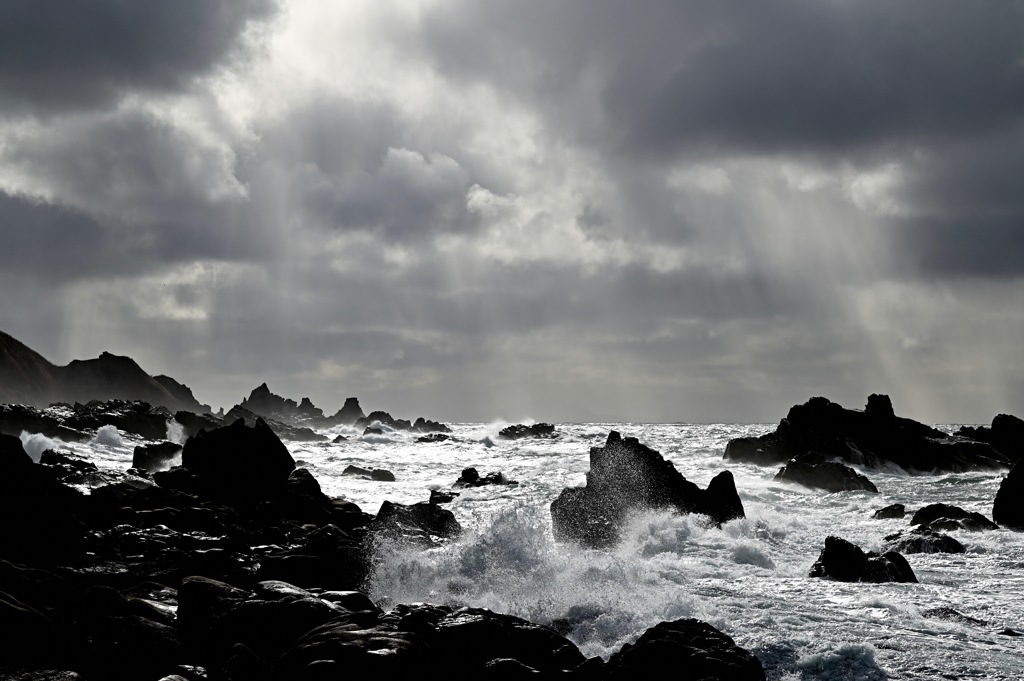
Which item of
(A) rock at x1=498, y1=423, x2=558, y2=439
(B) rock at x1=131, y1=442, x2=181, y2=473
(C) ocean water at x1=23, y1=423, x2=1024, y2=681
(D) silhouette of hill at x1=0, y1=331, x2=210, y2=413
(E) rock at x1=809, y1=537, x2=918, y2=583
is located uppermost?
(D) silhouette of hill at x1=0, y1=331, x2=210, y2=413

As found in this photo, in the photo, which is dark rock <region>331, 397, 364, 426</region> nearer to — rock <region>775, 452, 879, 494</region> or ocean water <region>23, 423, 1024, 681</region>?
rock <region>775, 452, 879, 494</region>

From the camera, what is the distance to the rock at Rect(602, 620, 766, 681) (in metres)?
9.05

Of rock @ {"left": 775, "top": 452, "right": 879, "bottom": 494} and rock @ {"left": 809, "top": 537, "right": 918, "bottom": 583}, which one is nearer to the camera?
rock @ {"left": 809, "top": 537, "right": 918, "bottom": 583}

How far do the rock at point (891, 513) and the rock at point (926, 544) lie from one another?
7152mm

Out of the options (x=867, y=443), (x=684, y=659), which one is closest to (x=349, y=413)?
(x=867, y=443)

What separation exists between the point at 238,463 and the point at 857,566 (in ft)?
57.4

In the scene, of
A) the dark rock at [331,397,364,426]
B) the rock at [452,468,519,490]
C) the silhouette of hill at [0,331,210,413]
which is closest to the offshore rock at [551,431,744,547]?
the rock at [452,468,519,490]

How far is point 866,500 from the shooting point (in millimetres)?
33812

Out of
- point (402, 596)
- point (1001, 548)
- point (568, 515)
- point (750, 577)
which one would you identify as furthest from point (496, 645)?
point (1001, 548)

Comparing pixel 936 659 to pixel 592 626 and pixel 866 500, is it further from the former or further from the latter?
pixel 866 500

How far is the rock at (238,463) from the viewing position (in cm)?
2434

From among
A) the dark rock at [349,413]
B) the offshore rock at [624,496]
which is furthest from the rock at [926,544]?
the dark rock at [349,413]

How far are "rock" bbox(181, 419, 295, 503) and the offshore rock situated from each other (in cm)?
861

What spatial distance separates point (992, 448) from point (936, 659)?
46.0 m
